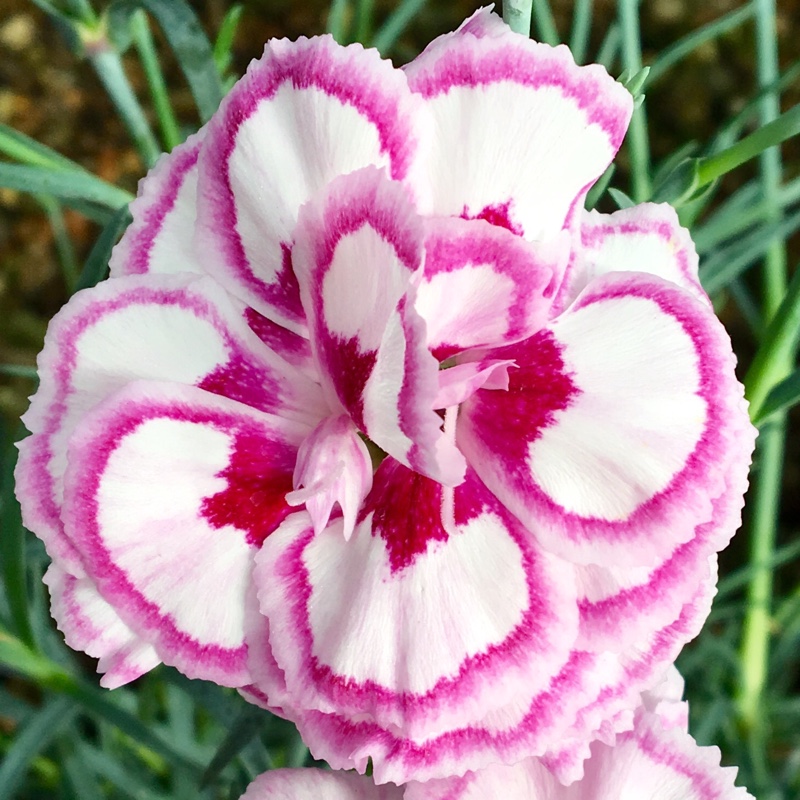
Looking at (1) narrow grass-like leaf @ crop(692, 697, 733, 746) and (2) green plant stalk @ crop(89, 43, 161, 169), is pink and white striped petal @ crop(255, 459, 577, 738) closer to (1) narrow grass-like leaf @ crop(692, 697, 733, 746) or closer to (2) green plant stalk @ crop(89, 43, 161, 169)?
(2) green plant stalk @ crop(89, 43, 161, 169)

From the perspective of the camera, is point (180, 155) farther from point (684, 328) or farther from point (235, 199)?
point (684, 328)

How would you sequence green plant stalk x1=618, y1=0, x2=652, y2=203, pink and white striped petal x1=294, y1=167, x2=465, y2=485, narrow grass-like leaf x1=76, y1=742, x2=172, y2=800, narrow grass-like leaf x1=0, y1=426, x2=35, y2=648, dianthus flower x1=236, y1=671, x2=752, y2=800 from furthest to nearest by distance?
narrow grass-like leaf x1=76, y1=742, x2=172, y2=800
green plant stalk x1=618, y1=0, x2=652, y2=203
narrow grass-like leaf x1=0, y1=426, x2=35, y2=648
dianthus flower x1=236, y1=671, x2=752, y2=800
pink and white striped petal x1=294, y1=167, x2=465, y2=485

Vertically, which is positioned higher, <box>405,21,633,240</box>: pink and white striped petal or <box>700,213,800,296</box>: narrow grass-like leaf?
<box>405,21,633,240</box>: pink and white striped petal

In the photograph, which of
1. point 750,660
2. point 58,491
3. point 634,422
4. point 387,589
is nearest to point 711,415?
point 634,422

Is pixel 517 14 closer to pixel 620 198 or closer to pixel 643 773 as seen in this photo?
pixel 620 198

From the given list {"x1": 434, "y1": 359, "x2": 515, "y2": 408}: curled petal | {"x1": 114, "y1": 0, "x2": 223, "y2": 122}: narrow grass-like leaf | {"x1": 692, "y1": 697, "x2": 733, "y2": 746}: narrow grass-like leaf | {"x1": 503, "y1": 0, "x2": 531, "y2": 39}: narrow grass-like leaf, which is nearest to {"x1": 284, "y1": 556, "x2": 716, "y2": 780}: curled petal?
{"x1": 434, "y1": 359, "x2": 515, "y2": 408}: curled petal

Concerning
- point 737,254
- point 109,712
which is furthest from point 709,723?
→ point 109,712
